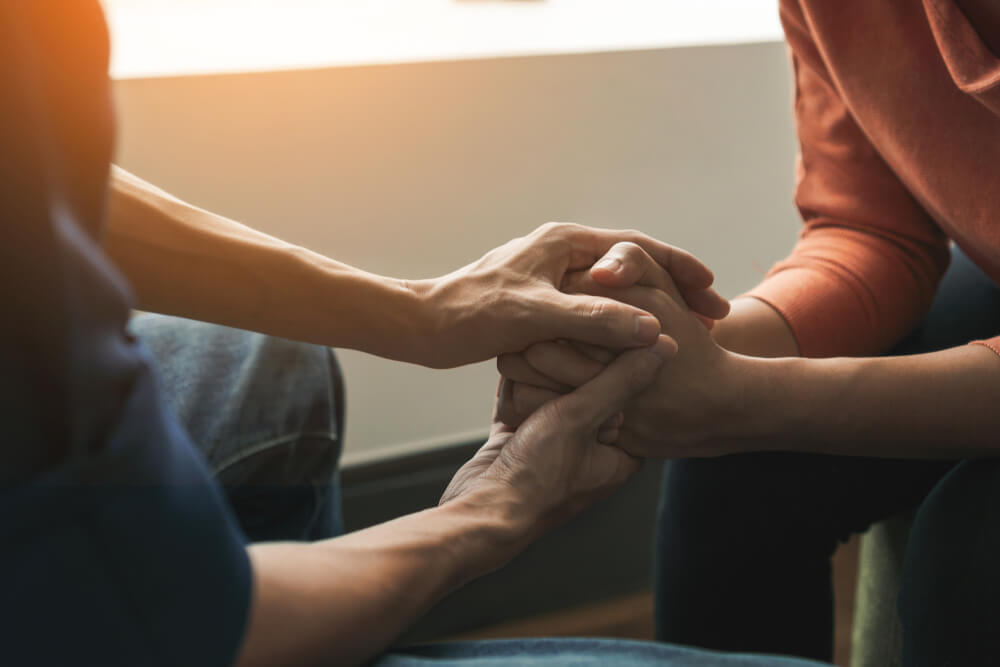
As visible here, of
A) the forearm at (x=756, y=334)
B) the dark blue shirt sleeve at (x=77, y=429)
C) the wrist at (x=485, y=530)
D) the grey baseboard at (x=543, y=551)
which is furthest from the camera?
the grey baseboard at (x=543, y=551)

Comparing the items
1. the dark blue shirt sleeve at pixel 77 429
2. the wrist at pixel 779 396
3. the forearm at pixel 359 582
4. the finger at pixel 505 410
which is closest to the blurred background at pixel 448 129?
the finger at pixel 505 410

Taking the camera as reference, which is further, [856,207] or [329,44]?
[329,44]

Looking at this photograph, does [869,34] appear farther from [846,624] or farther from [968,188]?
[846,624]

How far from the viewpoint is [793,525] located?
2.74ft

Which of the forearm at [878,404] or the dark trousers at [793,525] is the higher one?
the forearm at [878,404]

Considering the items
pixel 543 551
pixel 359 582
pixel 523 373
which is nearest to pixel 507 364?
pixel 523 373

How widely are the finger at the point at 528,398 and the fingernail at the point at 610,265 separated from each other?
0.12m

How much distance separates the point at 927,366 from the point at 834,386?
0.08 meters

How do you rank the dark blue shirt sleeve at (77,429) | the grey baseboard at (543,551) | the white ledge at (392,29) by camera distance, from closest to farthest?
the dark blue shirt sleeve at (77,429), the white ledge at (392,29), the grey baseboard at (543,551)

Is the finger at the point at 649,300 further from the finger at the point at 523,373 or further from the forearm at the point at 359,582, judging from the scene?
the forearm at the point at 359,582

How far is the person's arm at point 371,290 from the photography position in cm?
66

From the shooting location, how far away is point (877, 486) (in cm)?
81

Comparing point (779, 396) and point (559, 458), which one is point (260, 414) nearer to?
point (559, 458)

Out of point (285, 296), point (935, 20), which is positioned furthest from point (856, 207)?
point (285, 296)
